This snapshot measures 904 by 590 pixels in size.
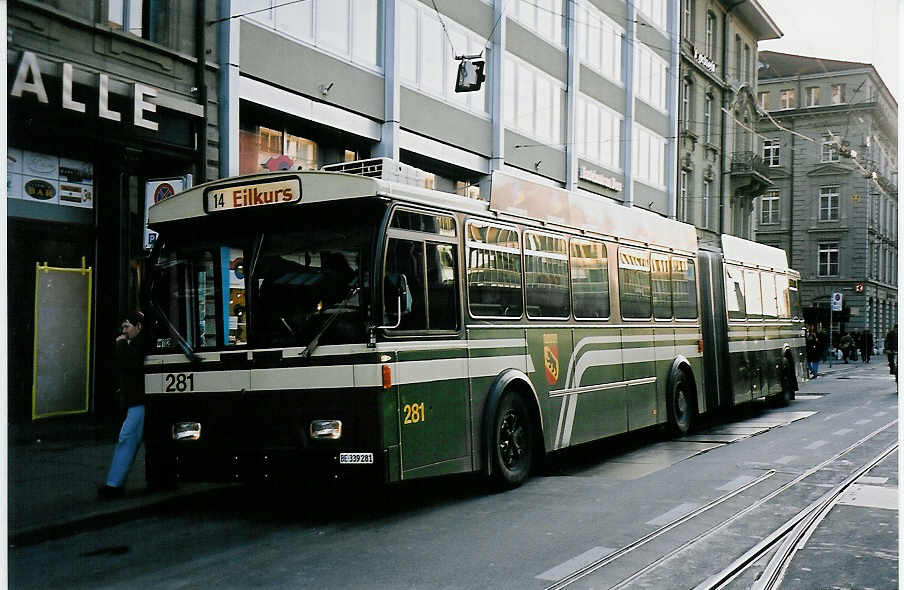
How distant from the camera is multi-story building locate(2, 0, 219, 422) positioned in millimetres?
12391

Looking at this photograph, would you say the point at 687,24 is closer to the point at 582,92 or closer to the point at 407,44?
the point at 582,92

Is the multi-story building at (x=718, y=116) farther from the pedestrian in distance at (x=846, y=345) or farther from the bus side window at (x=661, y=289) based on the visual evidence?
the bus side window at (x=661, y=289)

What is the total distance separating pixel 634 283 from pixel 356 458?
614 cm

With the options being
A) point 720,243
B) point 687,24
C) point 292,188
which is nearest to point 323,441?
point 292,188

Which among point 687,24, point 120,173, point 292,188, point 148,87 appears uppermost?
point 687,24

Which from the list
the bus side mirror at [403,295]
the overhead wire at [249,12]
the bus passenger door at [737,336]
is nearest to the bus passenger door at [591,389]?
the bus side mirror at [403,295]

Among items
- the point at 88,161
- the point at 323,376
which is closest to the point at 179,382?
the point at 323,376

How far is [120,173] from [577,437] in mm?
7874

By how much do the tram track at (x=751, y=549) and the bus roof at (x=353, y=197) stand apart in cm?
334

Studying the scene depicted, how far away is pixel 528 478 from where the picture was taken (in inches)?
391

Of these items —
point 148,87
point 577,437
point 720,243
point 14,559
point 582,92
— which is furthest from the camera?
point 582,92

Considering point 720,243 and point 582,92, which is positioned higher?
point 582,92

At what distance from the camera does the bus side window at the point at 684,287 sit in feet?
45.8

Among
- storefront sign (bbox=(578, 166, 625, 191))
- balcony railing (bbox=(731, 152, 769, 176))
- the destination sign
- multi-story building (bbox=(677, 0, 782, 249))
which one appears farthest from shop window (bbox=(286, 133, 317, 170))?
balcony railing (bbox=(731, 152, 769, 176))
